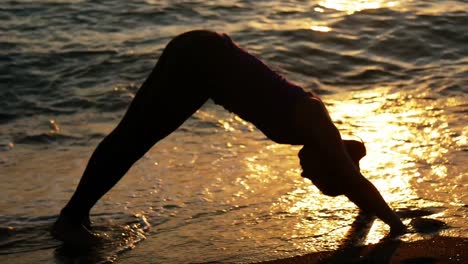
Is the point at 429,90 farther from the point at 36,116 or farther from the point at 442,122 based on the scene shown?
the point at 36,116

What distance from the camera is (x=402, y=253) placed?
4.09m

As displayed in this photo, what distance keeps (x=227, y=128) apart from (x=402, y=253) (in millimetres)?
3031

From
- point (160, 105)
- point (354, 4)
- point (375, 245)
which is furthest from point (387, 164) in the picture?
point (354, 4)

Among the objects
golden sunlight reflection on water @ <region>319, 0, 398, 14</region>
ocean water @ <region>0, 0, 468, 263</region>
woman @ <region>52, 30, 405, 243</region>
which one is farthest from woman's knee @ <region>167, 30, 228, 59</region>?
golden sunlight reflection on water @ <region>319, 0, 398, 14</region>

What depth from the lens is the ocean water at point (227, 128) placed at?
15.5 ft

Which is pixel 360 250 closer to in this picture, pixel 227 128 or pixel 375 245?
pixel 375 245

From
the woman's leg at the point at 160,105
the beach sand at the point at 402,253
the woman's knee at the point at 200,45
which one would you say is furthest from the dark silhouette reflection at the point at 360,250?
the woman's knee at the point at 200,45

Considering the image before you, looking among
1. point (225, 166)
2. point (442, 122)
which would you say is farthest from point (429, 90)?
point (225, 166)

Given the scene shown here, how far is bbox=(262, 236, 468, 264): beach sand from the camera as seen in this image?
13.1 feet

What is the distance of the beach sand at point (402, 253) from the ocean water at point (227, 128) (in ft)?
0.37

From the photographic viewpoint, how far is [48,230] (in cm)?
493

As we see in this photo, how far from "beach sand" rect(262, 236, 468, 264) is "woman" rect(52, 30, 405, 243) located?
0.21 m

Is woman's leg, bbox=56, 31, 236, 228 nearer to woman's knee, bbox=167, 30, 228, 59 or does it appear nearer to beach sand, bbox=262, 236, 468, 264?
woman's knee, bbox=167, 30, 228, 59

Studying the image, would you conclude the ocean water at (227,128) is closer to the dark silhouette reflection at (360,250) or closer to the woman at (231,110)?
the dark silhouette reflection at (360,250)
